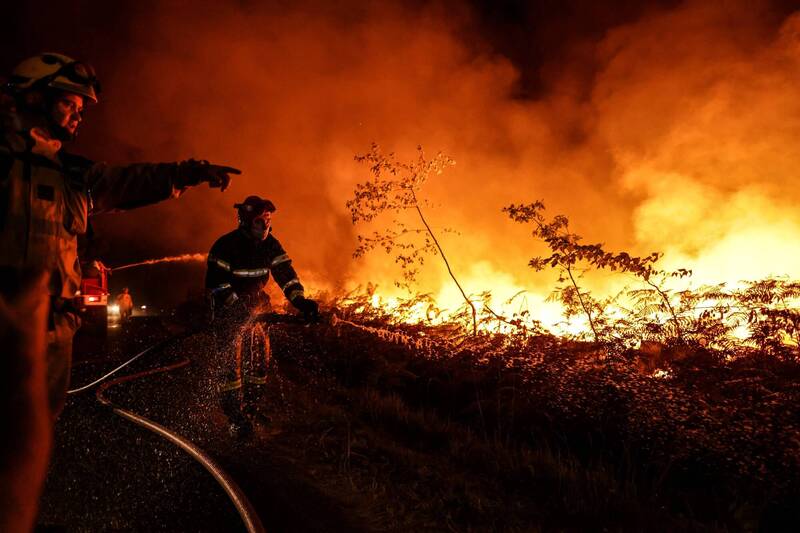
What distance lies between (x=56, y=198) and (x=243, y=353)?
3.36m

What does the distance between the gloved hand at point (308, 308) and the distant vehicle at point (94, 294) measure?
6.12ft

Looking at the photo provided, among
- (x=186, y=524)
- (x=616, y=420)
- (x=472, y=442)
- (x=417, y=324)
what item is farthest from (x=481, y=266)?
(x=186, y=524)

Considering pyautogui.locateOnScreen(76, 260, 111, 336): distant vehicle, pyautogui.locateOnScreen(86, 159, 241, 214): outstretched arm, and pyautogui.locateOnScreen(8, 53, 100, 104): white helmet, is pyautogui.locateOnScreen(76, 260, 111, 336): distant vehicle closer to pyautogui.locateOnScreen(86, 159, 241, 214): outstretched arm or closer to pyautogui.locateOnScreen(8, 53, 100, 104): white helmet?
pyautogui.locateOnScreen(86, 159, 241, 214): outstretched arm

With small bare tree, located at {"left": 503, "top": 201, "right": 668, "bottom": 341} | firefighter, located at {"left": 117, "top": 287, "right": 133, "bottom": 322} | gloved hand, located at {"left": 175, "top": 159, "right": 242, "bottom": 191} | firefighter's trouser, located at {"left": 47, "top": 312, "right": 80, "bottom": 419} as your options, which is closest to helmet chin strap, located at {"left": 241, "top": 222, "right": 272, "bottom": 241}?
gloved hand, located at {"left": 175, "top": 159, "right": 242, "bottom": 191}

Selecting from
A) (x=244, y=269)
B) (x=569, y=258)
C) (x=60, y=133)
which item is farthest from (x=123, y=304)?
(x=60, y=133)

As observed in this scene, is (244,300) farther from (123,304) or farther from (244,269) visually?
(123,304)

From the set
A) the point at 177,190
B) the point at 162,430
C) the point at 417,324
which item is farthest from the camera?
the point at 417,324

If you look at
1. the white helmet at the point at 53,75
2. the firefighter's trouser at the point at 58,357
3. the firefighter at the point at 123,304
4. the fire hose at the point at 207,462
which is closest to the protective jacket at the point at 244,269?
the fire hose at the point at 207,462

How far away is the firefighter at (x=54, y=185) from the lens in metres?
2.00

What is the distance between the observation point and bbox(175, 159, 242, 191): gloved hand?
2445 millimetres

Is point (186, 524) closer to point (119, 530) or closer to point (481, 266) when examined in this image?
point (119, 530)

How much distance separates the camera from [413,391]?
773cm

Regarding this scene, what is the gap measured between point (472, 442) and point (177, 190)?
3.82 metres

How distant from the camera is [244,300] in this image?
5258 millimetres
